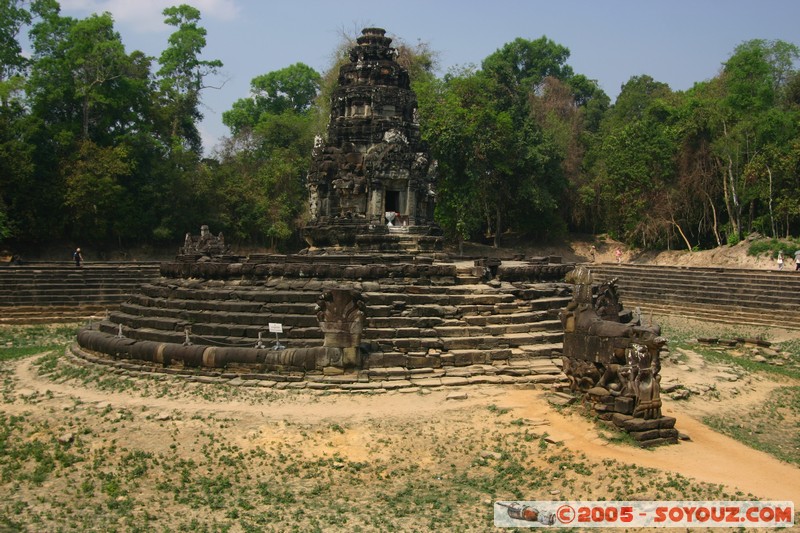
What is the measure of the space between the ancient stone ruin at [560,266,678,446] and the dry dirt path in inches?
13.5

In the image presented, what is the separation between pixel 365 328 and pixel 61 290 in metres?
15.5

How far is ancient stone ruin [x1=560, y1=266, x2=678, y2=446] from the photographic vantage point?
8852 millimetres

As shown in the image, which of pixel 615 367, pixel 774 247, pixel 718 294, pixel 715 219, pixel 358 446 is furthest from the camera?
pixel 715 219

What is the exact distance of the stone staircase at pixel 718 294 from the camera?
74.1 feet

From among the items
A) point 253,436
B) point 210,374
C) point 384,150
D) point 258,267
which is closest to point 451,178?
point 384,150

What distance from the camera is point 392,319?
1295 centimetres

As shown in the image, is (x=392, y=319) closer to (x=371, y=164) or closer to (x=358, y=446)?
(x=358, y=446)

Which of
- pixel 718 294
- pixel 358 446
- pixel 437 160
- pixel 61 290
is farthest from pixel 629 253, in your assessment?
pixel 358 446

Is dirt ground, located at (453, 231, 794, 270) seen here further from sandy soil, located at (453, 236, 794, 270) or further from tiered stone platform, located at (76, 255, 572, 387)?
tiered stone platform, located at (76, 255, 572, 387)

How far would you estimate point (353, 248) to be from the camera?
21.5 metres

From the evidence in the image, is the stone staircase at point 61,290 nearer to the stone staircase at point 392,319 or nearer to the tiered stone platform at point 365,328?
the tiered stone platform at point 365,328

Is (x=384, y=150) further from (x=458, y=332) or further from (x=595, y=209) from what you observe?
(x=595, y=209)

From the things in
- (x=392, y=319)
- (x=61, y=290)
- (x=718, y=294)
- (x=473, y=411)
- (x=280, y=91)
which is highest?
(x=280, y=91)

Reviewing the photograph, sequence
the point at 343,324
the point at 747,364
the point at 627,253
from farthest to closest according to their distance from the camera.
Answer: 1. the point at 627,253
2. the point at 747,364
3. the point at 343,324
